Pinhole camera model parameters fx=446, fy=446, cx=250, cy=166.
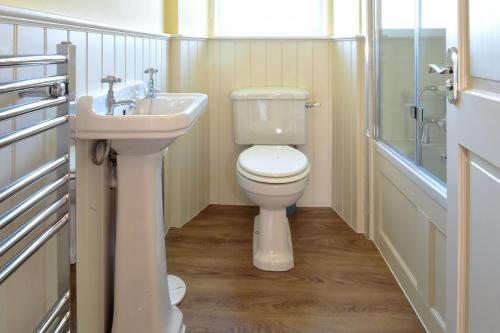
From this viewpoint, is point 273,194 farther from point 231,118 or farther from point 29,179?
point 29,179

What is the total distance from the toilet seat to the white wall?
0.73 m

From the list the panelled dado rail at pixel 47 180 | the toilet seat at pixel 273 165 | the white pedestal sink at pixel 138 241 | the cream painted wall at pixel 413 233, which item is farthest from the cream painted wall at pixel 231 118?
the panelled dado rail at pixel 47 180

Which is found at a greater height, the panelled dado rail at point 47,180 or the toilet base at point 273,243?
the panelled dado rail at point 47,180

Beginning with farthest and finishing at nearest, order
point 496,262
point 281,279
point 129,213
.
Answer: point 281,279, point 129,213, point 496,262

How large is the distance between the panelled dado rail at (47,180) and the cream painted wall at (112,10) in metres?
0.20

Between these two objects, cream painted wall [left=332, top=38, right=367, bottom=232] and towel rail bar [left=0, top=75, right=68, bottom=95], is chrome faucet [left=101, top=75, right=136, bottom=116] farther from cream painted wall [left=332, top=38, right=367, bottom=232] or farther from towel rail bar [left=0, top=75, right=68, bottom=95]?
cream painted wall [left=332, top=38, right=367, bottom=232]

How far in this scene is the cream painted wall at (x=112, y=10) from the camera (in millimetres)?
1198

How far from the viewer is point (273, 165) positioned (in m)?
2.13

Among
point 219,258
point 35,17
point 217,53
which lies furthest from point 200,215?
point 35,17

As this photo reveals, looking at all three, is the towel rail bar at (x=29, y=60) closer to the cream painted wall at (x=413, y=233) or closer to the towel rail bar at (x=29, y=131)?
the towel rail bar at (x=29, y=131)

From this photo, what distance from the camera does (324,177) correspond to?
3004 millimetres

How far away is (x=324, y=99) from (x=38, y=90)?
213 cm

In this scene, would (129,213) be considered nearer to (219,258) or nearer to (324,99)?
(219,258)

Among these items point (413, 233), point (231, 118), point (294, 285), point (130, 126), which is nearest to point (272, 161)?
point (294, 285)
